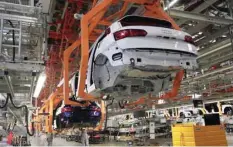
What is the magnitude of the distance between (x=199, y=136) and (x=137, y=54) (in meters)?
6.99

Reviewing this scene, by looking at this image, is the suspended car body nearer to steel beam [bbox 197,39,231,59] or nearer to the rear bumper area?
steel beam [bbox 197,39,231,59]

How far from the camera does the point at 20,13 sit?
4.78 meters

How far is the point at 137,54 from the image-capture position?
137 inches

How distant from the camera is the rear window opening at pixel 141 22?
374 centimetres

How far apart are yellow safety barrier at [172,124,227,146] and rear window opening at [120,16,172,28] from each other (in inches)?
251

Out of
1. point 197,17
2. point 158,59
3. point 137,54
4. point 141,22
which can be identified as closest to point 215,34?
point 197,17

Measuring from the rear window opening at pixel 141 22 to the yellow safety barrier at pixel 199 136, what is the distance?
20.9 feet

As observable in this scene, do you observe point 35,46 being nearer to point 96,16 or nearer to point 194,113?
point 96,16

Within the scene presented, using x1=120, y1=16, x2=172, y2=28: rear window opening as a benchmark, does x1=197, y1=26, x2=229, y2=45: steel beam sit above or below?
above

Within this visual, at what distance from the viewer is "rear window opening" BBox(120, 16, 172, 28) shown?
3.74 meters

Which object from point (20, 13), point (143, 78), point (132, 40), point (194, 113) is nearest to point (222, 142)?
point (194, 113)

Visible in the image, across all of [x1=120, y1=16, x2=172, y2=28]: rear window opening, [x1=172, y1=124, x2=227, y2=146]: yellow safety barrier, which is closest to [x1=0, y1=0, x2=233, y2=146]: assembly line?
[x1=120, y1=16, x2=172, y2=28]: rear window opening

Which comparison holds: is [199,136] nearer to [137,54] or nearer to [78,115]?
[78,115]

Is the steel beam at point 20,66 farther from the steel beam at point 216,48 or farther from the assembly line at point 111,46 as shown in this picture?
the steel beam at point 216,48
